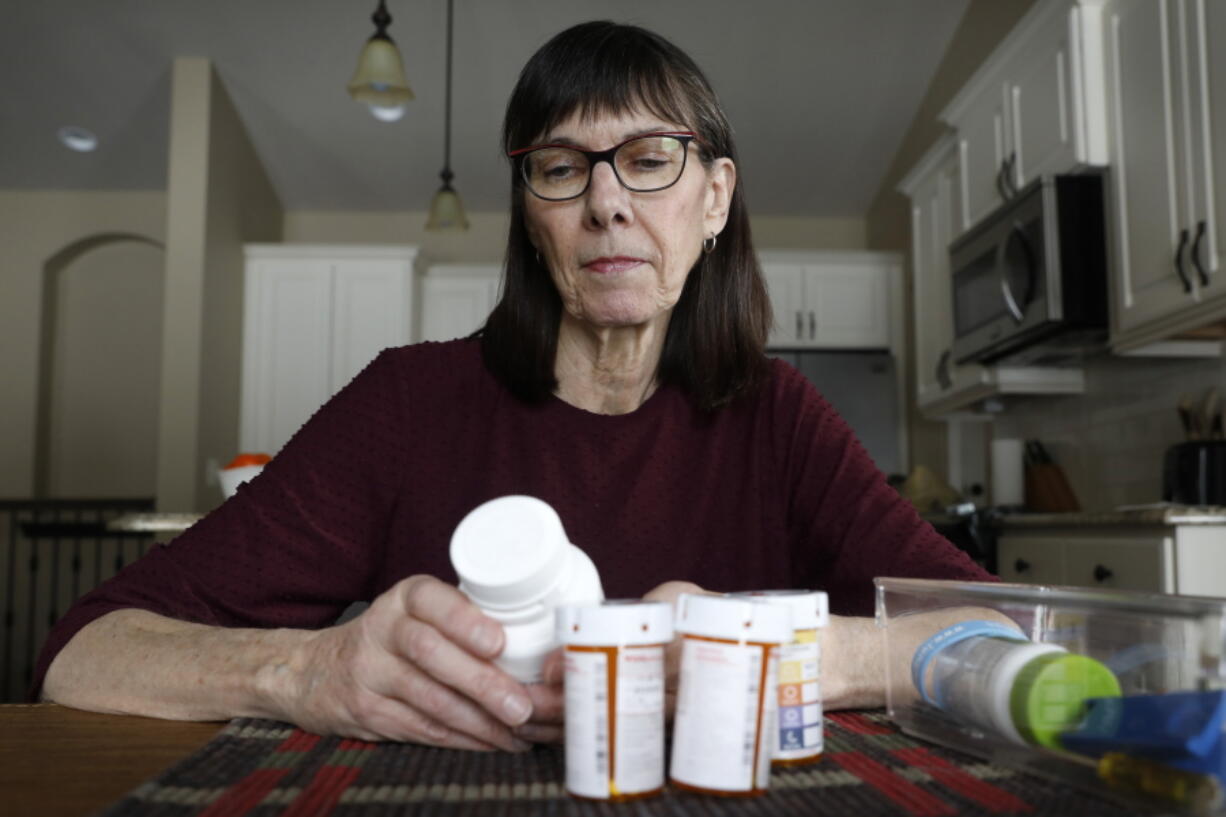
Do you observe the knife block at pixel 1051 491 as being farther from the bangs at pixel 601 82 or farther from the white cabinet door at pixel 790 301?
the bangs at pixel 601 82

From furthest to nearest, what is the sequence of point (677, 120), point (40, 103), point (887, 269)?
point (887, 269) → point (40, 103) → point (677, 120)

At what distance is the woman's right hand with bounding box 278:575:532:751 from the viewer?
60 centimetres

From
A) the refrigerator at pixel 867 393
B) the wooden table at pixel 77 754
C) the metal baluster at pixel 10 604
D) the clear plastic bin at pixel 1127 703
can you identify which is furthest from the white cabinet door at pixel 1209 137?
the metal baluster at pixel 10 604

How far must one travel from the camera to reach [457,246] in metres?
5.77

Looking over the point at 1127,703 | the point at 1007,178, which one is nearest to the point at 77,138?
the point at 1007,178

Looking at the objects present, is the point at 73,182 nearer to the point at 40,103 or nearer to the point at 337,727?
the point at 40,103

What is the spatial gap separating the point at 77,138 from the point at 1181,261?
4.93 m

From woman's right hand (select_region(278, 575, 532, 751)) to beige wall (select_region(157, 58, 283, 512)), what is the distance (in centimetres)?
415

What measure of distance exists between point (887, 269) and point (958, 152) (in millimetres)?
1594

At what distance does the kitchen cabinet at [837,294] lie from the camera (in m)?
5.39

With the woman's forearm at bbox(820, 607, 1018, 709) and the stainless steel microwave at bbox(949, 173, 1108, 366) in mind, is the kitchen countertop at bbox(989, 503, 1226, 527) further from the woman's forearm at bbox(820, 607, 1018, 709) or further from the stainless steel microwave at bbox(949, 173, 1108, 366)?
the woman's forearm at bbox(820, 607, 1018, 709)

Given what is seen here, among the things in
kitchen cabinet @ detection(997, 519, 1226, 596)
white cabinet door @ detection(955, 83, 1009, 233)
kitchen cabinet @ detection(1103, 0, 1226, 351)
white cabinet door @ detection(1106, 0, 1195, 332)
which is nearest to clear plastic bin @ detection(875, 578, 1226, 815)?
A: kitchen cabinet @ detection(997, 519, 1226, 596)

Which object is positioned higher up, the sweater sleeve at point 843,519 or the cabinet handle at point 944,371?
the cabinet handle at point 944,371

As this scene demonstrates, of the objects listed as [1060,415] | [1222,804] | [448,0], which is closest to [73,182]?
[448,0]
